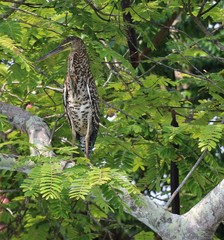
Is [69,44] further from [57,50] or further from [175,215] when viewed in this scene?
[175,215]

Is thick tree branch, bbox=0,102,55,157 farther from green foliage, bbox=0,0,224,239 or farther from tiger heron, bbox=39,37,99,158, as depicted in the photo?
tiger heron, bbox=39,37,99,158

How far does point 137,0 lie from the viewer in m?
6.47

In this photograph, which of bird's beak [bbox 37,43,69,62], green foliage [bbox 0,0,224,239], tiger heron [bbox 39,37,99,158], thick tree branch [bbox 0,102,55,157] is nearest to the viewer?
thick tree branch [bbox 0,102,55,157]

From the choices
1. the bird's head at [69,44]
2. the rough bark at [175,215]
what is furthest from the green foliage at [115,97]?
the rough bark at [175,215]

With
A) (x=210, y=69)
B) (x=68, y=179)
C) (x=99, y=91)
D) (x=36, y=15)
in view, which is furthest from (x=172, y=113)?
(x=210, y=69)

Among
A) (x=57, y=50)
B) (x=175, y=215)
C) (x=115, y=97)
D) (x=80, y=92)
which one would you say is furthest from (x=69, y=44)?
(x=175, y=215)

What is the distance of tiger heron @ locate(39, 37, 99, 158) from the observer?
5.73 m

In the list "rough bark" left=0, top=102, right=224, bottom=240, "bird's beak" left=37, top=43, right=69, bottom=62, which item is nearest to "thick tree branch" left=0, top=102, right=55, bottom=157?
"rough bark" left=0, top=102, right=224, bottom=240

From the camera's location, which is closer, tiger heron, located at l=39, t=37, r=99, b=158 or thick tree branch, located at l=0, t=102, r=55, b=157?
thick tree branch, located at l=0, t=102, r=55, b=157

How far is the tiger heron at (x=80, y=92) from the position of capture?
5.73 metres

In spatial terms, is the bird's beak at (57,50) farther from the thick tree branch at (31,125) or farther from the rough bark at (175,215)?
the rough bark at (175,215)

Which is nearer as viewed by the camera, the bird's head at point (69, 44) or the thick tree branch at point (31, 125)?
the thick tree branch at point (31, 125)

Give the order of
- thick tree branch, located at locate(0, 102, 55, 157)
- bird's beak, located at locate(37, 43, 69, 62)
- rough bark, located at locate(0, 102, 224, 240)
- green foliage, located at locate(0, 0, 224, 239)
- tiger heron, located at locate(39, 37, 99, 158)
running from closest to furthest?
rough bark, located at locate(0, 102, 224, 240), thick tree branch, located at locate(0, 102, 55, 157), green foliage, located at locate(0, 0, 224, 239), bird's beak, located at locate(37, 43, 69, 62), tiger heron, located at locate(39, 37, 99, 158)

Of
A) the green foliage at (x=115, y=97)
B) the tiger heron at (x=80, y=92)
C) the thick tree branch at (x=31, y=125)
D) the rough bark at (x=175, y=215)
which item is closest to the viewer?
the rough bark at (x=175, y=215)
